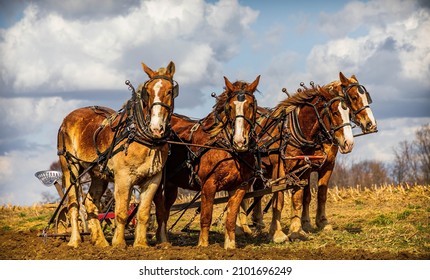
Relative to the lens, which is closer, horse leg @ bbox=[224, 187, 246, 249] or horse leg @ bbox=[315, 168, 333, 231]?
horse leg @ bbox=[224, 187, 246, 249]

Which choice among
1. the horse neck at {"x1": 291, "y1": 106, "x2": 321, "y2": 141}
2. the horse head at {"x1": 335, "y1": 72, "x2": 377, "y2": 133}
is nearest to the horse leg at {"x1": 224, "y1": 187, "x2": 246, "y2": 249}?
the horse neck at {"x1": 291, "y1": 106, "x2": 321, "y2": 141}

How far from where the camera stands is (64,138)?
12250 millimetres

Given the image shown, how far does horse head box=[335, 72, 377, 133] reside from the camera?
1265cm

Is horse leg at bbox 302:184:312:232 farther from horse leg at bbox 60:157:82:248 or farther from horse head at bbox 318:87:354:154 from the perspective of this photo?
horse leg at bbox 60:157:82:248

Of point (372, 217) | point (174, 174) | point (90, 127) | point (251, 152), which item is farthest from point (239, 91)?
point (372, 217)

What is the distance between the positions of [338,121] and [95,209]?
14.5ft

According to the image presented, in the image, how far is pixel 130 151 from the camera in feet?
34.4

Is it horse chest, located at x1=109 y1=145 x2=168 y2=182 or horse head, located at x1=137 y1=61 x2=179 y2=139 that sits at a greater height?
horse head, located at x1=137 y1=61 x2=179 y2=139

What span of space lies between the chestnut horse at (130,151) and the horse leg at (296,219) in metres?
2.93

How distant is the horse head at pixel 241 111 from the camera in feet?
33.2

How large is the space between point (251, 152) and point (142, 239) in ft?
6.99

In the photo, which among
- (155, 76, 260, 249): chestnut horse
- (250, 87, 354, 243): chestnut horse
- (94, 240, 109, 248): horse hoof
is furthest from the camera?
(250, 87, 354, 243): chestnut horse

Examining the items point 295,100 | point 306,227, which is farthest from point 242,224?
point 295,100

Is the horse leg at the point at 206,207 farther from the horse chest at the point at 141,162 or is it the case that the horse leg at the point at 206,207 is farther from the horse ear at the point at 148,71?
the horse ear at the point at 148,71
